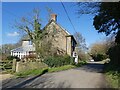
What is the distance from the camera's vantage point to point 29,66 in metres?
29.5

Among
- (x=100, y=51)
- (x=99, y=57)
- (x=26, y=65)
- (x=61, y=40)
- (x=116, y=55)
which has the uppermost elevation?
(x=61, y=40)

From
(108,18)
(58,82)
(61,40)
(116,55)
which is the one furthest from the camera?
(61,40)

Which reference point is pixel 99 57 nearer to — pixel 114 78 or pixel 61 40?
pixel 61 40

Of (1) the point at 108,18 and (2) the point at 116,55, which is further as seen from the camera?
(2) the point at 116,55

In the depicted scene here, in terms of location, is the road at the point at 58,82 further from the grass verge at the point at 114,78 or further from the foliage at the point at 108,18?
the foliage at the point at 108,18

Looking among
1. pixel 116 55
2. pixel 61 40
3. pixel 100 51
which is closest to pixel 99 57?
pixel 100 51

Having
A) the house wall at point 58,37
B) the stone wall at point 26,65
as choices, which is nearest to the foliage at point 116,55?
the stone wall at point 26,65

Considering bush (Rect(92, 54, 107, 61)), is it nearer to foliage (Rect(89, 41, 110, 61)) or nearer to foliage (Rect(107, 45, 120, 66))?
foliage (Rect(89, 41, 110, 61))

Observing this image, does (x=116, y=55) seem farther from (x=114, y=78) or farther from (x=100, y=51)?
(x=100, y=51)

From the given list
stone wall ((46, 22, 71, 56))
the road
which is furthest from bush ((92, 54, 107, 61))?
the road

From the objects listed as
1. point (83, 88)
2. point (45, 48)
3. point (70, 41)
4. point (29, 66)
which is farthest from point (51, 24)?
point (83, 88)

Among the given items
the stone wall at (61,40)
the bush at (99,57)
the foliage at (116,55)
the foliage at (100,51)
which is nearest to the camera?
the foliage at (116,55)

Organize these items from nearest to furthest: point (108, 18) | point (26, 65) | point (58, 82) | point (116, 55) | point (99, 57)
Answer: point (58, 82)
point (108, 18)
point (26, 65)
point (116, 55)
point (99, 57)

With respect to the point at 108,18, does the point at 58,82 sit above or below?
below
